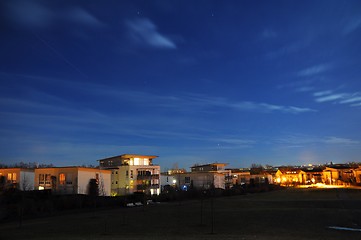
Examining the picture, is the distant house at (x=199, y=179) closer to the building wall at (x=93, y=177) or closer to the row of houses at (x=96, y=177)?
the row of houses at (x=96, y=177)

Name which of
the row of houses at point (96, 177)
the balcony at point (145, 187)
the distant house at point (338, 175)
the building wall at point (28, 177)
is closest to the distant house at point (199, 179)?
the balcony at point (145, 187)

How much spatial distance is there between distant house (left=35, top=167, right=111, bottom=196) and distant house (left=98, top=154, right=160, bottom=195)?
1192cm

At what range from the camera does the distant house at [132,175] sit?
6744 centimetres

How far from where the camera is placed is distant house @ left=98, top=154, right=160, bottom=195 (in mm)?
67438

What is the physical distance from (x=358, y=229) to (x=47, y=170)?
47.0 m

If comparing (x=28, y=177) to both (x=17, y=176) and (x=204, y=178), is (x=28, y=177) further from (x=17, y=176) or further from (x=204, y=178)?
(x=204, y=178)

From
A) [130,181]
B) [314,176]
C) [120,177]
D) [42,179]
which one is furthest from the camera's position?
[314,176]

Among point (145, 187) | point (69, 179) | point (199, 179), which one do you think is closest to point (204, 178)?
point (199, 179)

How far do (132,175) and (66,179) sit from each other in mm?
18471

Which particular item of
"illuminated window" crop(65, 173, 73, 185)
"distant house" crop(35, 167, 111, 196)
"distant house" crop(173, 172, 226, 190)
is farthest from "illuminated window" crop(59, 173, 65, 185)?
"distant house" crop(173, 172, 226, 190)

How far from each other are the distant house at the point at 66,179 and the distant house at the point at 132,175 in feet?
39.1

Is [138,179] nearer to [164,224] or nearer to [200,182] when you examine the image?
[200,182]

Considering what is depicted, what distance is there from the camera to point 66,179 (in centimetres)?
5197

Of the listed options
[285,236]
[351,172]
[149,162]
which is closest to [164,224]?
[285,236]
